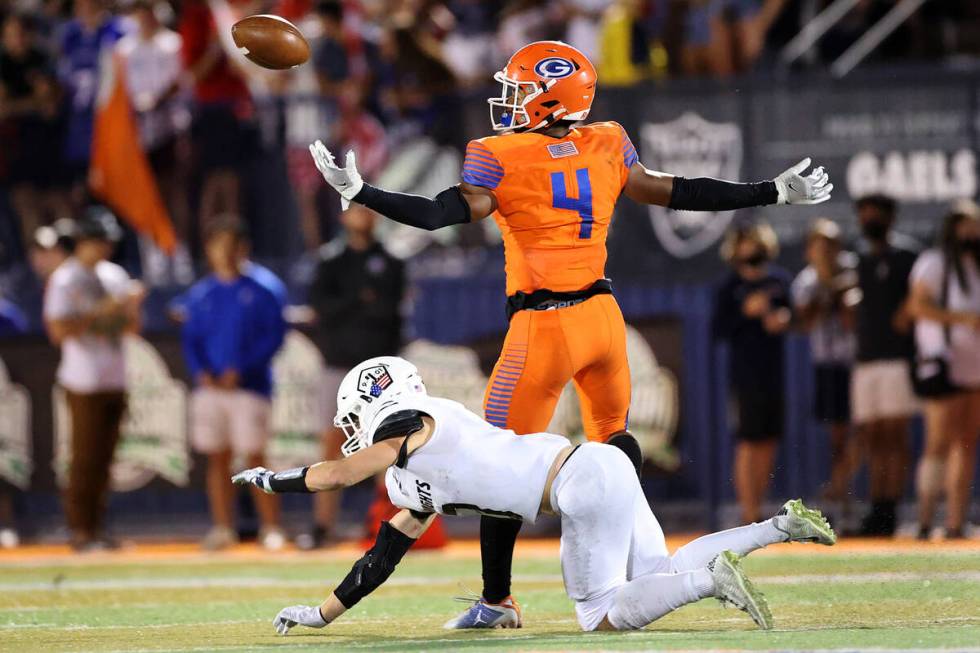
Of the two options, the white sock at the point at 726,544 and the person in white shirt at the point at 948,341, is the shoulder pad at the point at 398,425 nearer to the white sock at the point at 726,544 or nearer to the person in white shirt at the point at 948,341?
the white sock at the point at 726,544

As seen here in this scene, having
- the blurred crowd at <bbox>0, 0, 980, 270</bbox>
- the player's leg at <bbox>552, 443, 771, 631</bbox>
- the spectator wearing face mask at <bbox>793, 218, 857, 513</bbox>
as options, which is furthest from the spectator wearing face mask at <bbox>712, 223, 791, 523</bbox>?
the player's leg at <bbox>552, 443, 771, 631</bbox>

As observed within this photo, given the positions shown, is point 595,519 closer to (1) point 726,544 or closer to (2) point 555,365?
(1) point 726,544

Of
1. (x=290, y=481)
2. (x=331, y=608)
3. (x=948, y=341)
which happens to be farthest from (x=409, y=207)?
(x=948, y=341)

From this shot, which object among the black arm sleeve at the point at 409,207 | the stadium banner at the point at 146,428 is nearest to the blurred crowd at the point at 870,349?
the stadium banner at the point at 146,428

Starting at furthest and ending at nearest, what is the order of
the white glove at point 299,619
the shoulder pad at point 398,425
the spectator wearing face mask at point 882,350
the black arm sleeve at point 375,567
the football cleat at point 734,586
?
1. the spectator wearing face mask at point 882,350
2. the white glove at point 299,619
3. the black arm sleeve at point 375,567
4. the shoulder pad at point 398,425
5. the football cleat at point 734,586

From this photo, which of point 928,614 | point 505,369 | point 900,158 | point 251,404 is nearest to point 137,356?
point 251,404

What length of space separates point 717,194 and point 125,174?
22.1ft

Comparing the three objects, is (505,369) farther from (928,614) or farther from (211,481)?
(211,481)

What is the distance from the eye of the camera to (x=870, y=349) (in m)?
10.9

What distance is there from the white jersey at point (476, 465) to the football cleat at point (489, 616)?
68 centimetres

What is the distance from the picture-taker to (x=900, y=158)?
1123cm

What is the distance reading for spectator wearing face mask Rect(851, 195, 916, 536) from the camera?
35.4 ft

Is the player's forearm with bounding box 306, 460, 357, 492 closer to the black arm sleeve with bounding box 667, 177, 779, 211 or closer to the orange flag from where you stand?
the black arm sleeve with bounding box 667, 177, 779, 211

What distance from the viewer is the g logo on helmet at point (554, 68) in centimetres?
655
